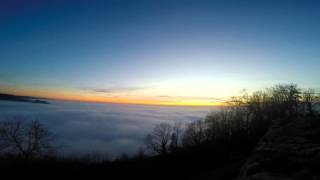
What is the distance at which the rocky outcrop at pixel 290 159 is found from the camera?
456cm

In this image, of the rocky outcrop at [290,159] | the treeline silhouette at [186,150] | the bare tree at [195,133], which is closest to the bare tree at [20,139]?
the treeline silhouette at [186,150]

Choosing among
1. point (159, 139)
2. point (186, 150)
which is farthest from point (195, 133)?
point (186, 150)

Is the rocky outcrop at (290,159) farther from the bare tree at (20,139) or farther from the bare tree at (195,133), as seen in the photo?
the bare tree at (195,133)

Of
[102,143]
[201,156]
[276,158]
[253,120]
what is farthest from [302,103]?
[102,143]

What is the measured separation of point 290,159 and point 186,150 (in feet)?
86.6

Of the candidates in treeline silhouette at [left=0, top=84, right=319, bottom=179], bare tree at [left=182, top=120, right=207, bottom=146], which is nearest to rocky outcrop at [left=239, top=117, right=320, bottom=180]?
treeline silhouette at [left=0, top=84, right=319, bottom=179]

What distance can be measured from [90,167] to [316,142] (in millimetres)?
20740

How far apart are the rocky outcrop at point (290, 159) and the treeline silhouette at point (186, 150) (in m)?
3.05

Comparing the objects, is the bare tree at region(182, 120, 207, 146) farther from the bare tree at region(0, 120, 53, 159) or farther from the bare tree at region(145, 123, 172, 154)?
the bare tree at region(0, 120, 53, 159)

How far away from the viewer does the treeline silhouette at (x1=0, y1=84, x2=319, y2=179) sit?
22503mm

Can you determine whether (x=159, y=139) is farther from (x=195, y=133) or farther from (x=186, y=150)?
(x=186, y=150)

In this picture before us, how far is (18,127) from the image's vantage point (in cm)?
4138

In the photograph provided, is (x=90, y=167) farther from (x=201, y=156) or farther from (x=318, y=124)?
(x=318, y=124)

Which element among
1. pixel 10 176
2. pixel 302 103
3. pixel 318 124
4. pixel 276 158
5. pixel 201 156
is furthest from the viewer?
pixel 302 103
